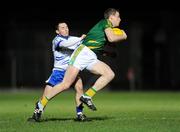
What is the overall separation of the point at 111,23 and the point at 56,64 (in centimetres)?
183

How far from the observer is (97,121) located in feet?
54.5

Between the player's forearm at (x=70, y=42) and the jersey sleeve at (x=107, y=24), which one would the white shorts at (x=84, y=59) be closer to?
the jersey sleeve at (x=107, y=24)

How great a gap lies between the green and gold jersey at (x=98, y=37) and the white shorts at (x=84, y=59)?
152 mm

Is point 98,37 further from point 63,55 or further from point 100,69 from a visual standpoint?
point 63,55

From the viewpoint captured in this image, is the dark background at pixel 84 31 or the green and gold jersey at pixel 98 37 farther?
Result: the dark background at pixel 84 31

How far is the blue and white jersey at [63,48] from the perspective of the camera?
17.3 m

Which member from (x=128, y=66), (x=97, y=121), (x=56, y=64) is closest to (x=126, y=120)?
(x=97, y=121)

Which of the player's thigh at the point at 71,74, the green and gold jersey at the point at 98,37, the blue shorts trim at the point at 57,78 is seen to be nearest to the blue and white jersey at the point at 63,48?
the blue shorts trim at the point at 57,78

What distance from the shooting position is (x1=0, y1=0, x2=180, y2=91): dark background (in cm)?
5053

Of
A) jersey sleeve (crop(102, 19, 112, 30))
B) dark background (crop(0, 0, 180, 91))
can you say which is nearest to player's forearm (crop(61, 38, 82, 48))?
jersey sleeve (crop(102, 19, 112, 30))

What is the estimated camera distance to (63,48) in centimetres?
1752

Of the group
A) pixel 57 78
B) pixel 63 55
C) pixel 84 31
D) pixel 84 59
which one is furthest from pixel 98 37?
pixel 84 31

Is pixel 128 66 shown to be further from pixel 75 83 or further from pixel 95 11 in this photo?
pixel 75 83

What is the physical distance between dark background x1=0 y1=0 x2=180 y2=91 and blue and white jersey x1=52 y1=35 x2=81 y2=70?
31953 millimetres
